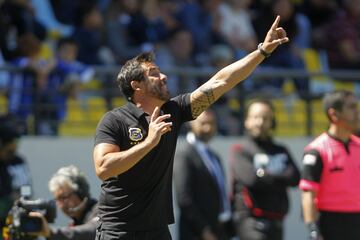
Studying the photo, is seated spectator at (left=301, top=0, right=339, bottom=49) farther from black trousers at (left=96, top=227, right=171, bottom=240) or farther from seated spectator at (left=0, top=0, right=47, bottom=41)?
black trousers at (left=96, top=227, right=171, bottom=240)

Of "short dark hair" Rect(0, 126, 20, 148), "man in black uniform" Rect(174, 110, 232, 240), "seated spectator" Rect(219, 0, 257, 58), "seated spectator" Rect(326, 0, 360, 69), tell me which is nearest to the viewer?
"man in black uniform" Rect(174, 110, 232, 240)

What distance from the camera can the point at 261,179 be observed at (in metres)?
9.46

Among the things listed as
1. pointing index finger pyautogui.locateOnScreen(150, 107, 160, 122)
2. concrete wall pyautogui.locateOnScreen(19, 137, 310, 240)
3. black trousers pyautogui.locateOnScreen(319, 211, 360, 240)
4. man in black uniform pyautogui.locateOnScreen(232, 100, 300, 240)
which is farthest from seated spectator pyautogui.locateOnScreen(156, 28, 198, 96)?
pointing index finger pyautogui.locateOnScreen(150, 107, 160, 122)

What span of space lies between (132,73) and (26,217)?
1299mm

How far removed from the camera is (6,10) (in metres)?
12.1

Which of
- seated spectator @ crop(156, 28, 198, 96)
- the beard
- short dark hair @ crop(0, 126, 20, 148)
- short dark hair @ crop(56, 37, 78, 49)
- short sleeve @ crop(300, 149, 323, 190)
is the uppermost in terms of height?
short dark hair @ crop(56, 37, 78, 49)

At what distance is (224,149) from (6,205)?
150 inches

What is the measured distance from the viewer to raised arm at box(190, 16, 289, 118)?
649 centimetres

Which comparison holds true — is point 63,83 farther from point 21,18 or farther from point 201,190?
point 201,190

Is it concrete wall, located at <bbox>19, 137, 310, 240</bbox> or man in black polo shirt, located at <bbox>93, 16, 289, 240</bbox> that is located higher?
concrete wall, located at <bbox>19, 137, 310, 240</bbox>

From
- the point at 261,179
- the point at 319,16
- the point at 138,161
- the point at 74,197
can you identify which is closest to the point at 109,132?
the point at 138,161

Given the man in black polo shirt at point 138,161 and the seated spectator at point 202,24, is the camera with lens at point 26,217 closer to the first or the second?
the man in black polo shirt at point 138,161

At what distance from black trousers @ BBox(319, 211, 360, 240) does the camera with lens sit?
252cm

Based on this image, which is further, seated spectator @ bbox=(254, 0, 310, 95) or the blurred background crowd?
seated spectator @ bbox=(254, 0, 310, 95)
